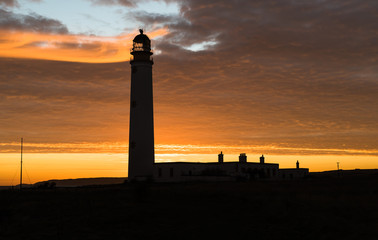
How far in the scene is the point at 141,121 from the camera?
56344 millimetres

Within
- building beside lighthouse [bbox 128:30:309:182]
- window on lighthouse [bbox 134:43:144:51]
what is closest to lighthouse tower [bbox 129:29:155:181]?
building beside lighthouse [bbox 128:30:309:182]

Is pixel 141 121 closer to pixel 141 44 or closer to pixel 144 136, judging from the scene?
pixel 144 136

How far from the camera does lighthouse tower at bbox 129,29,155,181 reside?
5634 cm

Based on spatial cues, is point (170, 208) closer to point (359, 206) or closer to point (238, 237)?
point (238, 237)

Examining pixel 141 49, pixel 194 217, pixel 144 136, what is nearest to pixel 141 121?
pixel 144 136

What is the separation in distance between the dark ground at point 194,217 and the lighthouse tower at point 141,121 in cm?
2202

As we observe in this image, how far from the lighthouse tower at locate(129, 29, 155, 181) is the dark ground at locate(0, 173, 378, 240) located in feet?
72.2

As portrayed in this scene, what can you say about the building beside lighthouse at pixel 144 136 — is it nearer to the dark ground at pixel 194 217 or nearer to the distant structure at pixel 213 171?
the distant structure at pixel 213 171

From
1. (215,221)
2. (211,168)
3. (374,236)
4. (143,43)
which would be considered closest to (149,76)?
(143,43)

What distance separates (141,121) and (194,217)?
31.5m

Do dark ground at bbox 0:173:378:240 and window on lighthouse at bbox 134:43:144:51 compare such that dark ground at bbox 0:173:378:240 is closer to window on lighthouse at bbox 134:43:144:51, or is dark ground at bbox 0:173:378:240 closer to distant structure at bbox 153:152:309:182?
distant structure at bbox 153:152:309:182

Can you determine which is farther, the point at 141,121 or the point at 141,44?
the point at 141,44

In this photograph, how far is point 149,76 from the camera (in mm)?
57469

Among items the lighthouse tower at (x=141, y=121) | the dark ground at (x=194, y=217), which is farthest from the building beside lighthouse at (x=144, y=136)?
the dark ground at (x=194, y=217)
